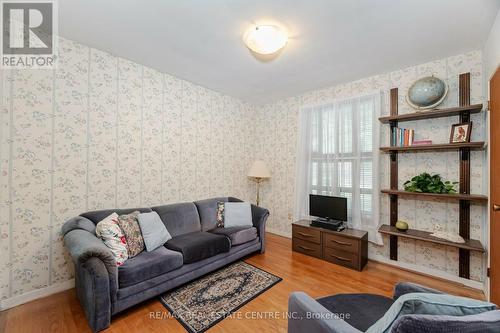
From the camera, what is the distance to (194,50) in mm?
2418

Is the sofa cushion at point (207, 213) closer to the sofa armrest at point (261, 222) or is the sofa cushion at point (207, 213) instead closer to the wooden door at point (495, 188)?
the sofa armrest at point (261, 222)

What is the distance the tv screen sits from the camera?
9.98 feet

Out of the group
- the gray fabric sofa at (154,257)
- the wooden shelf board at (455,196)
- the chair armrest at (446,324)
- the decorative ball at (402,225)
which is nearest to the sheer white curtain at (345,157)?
the decorative ball at (402,225)

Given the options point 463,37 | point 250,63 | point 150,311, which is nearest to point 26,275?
point 150,311

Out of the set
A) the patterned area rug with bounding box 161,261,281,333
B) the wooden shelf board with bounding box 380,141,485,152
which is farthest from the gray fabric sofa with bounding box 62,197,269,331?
the wooden shelf board with bounding box 380,141,485,152

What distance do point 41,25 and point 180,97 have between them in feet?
5.06

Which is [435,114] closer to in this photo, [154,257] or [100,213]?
[154,257]

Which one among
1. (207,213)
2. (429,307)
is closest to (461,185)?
(429,307)

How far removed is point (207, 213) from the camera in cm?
307

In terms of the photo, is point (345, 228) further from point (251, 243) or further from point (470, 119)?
point (470, 119)

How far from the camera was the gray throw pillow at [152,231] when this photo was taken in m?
2.22

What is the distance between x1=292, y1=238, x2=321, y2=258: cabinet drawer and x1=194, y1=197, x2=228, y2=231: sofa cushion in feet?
4.25

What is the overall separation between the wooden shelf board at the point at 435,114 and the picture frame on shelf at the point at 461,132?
0.16 metres

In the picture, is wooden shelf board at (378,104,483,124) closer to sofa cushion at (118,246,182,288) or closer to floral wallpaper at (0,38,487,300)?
floral wallpaper at (0,38,487,300)
